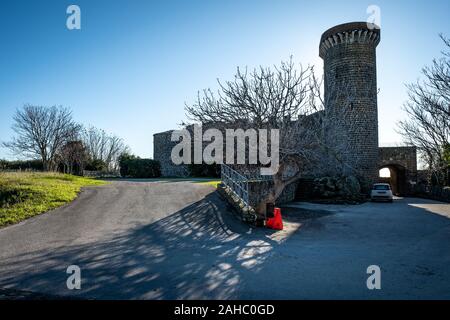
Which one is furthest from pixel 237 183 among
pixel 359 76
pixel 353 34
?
pixel 353 34

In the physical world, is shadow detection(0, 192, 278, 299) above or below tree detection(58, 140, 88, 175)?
below

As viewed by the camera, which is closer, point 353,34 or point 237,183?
point 237,183

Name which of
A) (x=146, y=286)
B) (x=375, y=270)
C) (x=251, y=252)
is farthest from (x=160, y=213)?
(x=375, y=270)

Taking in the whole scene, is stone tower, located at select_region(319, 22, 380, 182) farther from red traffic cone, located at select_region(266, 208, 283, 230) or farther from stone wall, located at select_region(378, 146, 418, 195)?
red traffic cone, located at select_region(266, 208, 283, 230)

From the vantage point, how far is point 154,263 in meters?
5.88

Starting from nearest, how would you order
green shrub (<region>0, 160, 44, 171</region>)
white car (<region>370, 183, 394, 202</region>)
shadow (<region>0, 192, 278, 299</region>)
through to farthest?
shadow (<region>0, 192, 278, 299</region>)
white car (<region>370, 183, 394, 202</region>)
green shrub (<region>0, 160, 44, 171</region>)

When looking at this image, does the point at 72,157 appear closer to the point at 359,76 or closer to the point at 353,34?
the point at 359,76

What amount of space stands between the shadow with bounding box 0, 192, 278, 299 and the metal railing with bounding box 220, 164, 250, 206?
2364mm

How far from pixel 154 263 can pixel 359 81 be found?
2716cm

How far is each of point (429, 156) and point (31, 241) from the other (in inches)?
1125

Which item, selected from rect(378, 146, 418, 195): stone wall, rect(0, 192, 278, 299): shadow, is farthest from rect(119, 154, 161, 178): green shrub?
rect(378, 146, 418, 195): stone wall

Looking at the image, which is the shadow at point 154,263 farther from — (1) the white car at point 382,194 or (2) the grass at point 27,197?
(1) the white car at point 382,194

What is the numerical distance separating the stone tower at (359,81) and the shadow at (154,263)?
21.7m

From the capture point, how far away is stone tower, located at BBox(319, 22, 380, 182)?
26.8m
